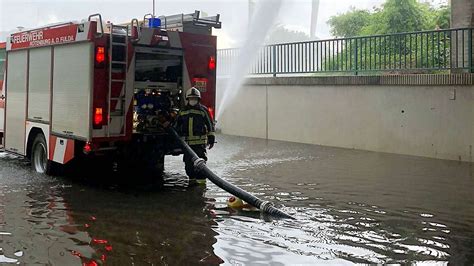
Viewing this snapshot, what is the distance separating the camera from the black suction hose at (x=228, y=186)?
608cm

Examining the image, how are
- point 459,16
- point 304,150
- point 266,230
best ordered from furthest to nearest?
point 304,150
point 459,16
point 266,230

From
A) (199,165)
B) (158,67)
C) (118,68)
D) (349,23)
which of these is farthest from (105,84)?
(349,23)

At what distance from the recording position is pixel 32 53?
8.68 m

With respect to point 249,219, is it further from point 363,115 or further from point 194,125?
point 363,115

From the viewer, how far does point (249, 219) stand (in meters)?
6.00

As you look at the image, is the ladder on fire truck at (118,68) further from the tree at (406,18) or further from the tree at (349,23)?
the tree at (349,23)

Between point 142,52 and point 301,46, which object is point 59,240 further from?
Result: point 301,46

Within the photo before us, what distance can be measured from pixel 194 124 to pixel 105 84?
4.69 feet

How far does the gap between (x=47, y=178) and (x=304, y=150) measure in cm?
592

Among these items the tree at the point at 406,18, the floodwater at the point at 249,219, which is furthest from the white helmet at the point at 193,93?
the tree at the point at 406,18

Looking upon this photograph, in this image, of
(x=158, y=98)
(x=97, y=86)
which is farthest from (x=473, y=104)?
(x=97, y=86)

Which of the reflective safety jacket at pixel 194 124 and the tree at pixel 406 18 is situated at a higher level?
the tree at pixel 406 18

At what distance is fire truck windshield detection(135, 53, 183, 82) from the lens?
7852mm

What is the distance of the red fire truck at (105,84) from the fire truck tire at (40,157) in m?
0.02
